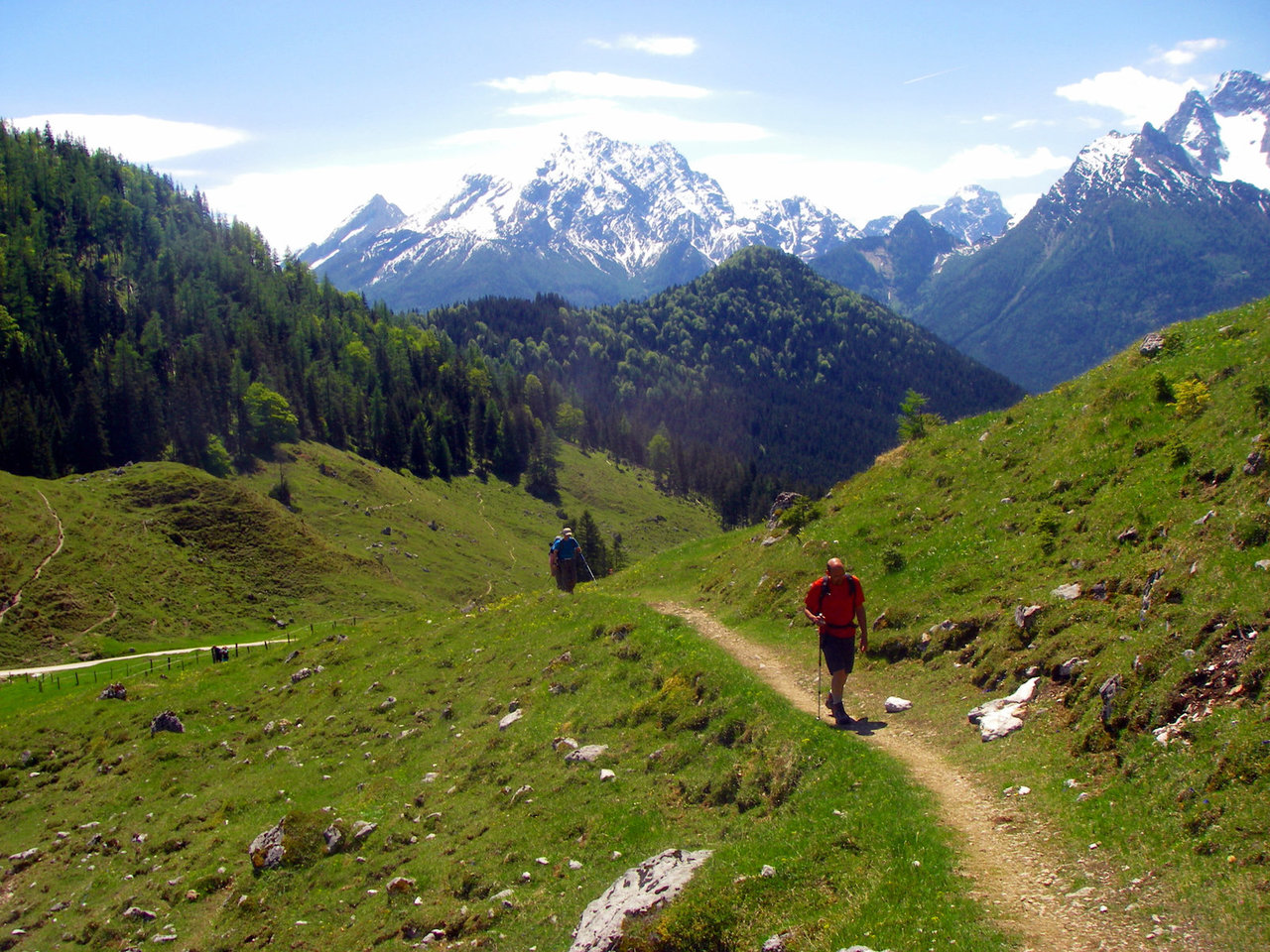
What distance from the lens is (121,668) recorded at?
60.9 m

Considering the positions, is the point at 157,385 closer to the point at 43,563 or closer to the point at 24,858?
the point at 43,563

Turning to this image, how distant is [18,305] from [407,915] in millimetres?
196122

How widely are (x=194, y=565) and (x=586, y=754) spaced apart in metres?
84.8

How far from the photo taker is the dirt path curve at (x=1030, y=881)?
8.61m

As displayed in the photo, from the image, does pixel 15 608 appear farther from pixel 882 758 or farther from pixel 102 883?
pixel 882 758

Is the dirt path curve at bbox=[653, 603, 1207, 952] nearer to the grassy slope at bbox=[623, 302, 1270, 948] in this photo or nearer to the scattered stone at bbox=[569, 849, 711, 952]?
the grassy slope at bbox=[623, 302, 1270, 948]

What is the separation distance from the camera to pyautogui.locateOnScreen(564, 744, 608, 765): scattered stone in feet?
61.9

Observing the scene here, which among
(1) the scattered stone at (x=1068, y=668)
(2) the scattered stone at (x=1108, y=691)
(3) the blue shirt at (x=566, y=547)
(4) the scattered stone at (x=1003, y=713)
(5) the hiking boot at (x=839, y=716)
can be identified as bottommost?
(3) the blue shirt at (x=566, y=547)

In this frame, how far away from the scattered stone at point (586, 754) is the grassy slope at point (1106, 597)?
7.44m

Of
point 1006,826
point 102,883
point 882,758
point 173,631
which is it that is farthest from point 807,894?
point 173,631

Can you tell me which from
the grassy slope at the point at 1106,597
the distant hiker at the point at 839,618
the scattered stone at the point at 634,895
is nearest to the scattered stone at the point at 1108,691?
the grassy slope at the point at 1106,597

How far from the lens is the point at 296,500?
13112 centimetres

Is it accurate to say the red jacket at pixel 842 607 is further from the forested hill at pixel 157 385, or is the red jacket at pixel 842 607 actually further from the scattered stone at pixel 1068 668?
the forested hill at pixel 157 385

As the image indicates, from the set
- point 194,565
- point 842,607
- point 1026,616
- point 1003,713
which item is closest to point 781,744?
point 842,607
